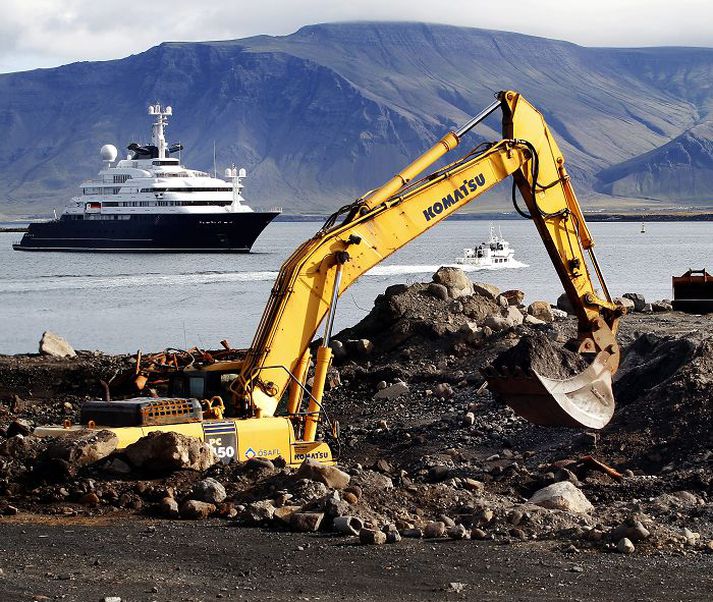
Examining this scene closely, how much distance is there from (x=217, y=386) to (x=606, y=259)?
75571mm

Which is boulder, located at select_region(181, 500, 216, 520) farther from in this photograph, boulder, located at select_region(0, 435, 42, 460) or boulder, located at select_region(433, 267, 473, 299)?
boulder, located at select_region(433, 267, 473, 299)

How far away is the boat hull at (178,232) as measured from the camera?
91375 mm

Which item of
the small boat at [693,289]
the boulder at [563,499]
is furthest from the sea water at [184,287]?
the boulder at [563,499]

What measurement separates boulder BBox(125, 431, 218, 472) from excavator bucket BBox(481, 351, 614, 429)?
12.0ft

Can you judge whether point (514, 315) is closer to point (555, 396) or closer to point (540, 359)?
point (540, 359)

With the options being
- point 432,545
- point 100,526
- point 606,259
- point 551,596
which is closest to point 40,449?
point 100,526

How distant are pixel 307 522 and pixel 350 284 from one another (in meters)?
3.90

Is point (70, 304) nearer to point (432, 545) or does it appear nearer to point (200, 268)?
point (200, 268)

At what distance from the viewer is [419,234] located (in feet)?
50.4

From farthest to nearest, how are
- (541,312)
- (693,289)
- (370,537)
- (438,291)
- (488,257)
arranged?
(488,257) < (693,289) < (541,312) < (438,291) < (370,537)

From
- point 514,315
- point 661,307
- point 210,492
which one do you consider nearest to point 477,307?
point 514,315

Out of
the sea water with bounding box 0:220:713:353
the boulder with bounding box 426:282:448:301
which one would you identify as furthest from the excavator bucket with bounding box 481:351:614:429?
the sea water with bounding box 0:220:713:353

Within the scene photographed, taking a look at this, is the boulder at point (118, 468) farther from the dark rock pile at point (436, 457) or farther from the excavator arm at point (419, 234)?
the excavator arm at point (419, 234)

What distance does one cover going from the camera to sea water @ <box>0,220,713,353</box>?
41000mm
